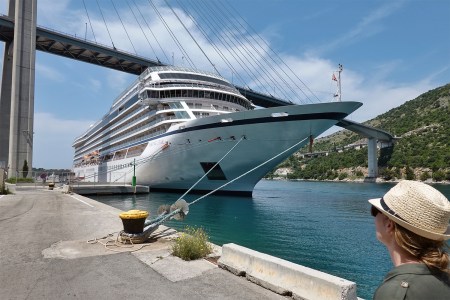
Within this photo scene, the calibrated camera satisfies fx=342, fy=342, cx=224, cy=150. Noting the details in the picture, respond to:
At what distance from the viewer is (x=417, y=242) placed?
165 cm

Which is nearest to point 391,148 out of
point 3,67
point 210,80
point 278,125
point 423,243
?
point 210,80

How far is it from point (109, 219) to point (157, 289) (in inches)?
315

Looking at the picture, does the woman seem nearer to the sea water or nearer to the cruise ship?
the sea water

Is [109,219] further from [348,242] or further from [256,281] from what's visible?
[348,242]

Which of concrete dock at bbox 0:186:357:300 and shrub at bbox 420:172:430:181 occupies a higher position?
shrub at bbox 420:172:430:181

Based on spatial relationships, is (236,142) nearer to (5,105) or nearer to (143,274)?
(143,274)

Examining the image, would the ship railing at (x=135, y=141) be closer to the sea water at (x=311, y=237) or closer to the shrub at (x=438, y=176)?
the sea water at (x=311, y=237)

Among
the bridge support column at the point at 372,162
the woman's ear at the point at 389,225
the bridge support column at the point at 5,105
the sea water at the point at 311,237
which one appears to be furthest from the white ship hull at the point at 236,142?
the bridge support column at the point at 372,162

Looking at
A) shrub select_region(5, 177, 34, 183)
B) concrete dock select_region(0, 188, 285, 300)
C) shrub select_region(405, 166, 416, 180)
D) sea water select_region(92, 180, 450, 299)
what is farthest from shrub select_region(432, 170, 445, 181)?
concrete dock select_region(0, 188, 285, 300)

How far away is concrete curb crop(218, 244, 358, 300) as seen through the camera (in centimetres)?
430

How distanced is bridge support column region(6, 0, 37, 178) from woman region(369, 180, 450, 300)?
4702 centimetres

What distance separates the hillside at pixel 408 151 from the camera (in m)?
94.0

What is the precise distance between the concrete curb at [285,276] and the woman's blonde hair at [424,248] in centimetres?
284

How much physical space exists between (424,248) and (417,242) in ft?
0.15
